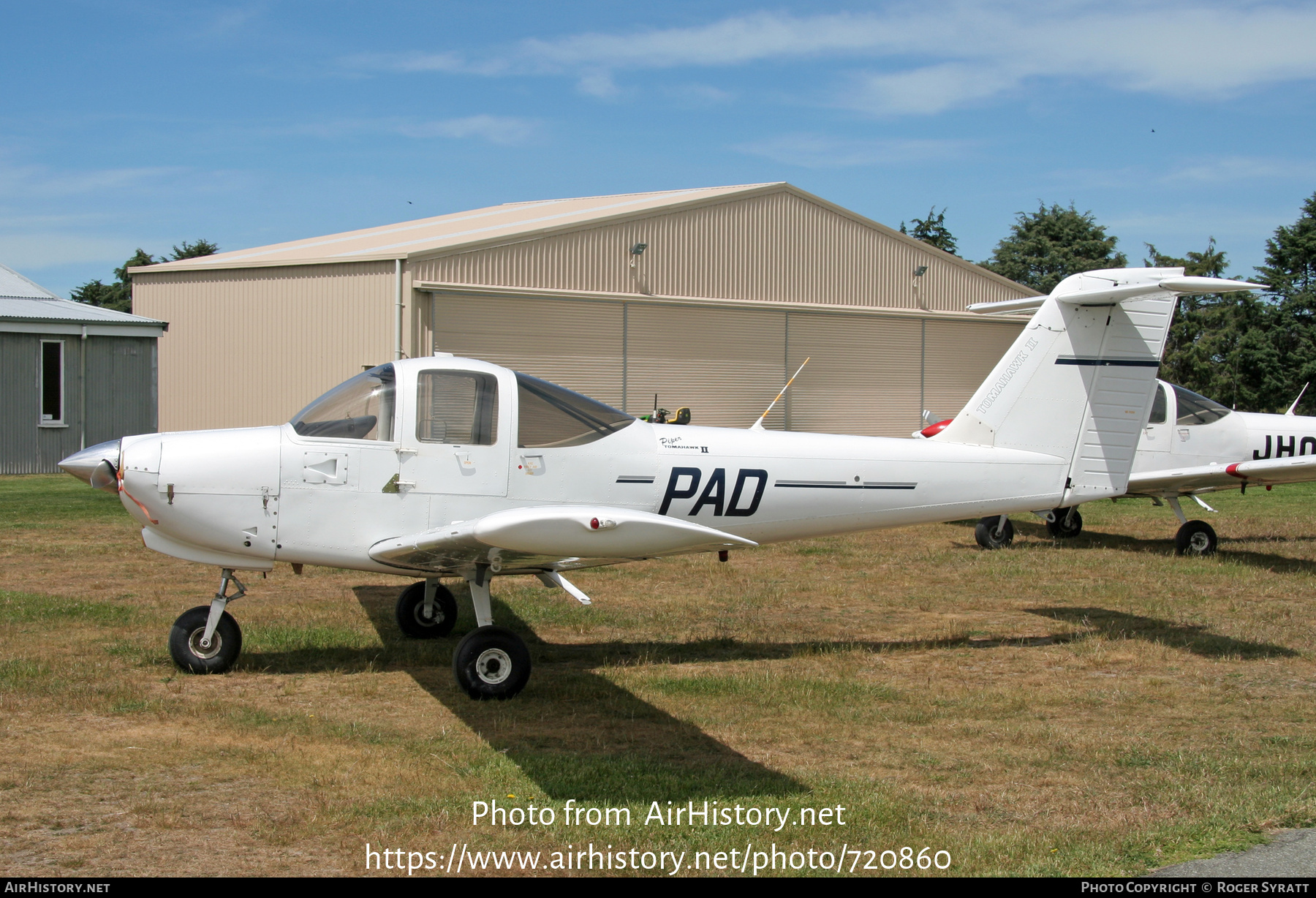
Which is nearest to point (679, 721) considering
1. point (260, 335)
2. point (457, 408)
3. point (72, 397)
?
point (457, 408)

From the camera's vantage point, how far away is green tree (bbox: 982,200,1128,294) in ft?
156

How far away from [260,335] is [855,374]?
13.0 m

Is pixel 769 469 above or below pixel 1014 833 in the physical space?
above

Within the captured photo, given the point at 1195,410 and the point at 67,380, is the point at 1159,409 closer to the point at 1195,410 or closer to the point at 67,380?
the point at 1195,410

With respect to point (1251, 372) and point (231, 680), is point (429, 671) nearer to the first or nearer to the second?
point (231, 680)

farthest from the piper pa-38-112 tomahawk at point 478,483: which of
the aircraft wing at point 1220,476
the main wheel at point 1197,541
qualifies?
the main wheel at point 1197,541

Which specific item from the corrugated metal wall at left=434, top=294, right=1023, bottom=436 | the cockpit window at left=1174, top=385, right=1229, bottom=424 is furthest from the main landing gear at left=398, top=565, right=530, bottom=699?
the corrugated metal wall at left=434, top=294, right=1023, bottom=436

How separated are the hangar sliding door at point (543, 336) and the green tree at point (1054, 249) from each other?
98.8ft

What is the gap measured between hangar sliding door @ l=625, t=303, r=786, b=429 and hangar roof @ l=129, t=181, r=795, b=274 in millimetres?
2314

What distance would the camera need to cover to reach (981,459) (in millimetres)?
8406

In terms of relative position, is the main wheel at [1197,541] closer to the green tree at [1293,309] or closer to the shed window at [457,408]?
the shed window at [457,408]

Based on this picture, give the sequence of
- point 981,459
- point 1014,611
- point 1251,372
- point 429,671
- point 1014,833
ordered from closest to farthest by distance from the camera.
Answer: point 1014,833 → point 429,671 → point 981,459 → point 1014,611 → point 1251,372

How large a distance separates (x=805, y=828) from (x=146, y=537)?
470 centimetres

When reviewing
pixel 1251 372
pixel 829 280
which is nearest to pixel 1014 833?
pixel 829 280
